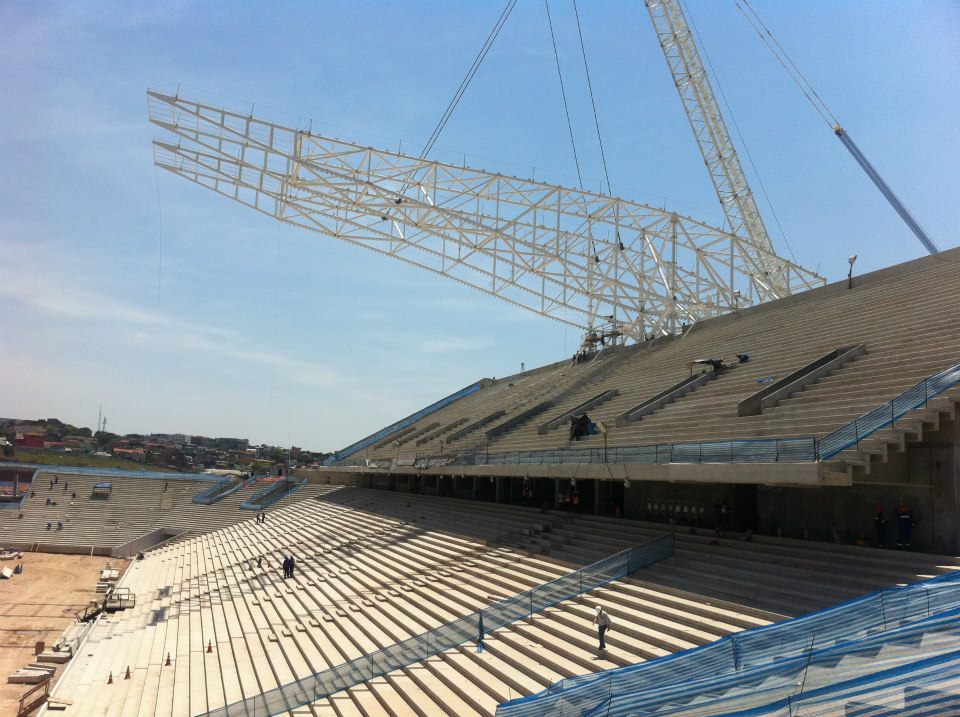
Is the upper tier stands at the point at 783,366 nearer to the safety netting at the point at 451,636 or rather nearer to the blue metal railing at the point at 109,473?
the safety netting at the point at 451,636

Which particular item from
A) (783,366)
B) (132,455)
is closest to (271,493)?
(783,366)

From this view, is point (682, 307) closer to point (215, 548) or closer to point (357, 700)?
point (215, 548)

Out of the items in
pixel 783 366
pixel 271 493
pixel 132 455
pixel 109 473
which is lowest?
pixel 271 493

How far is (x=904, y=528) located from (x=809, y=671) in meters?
5.90

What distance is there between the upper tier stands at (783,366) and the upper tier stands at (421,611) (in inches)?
97.1

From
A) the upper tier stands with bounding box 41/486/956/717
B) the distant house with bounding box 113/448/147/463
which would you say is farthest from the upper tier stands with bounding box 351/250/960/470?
the distant house with bounding box 113/448/147/463

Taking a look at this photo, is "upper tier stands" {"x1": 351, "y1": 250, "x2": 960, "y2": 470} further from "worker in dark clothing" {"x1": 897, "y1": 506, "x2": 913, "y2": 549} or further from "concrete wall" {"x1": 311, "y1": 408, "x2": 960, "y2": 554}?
"worker in dark clothing" {"x1": 897, "y1": 506, "x2": 913, "y2": 549}

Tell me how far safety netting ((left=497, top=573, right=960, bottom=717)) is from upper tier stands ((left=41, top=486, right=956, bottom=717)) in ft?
6.23

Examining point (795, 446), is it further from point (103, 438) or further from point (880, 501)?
point (103, 438)

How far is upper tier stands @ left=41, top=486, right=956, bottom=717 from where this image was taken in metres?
11.1

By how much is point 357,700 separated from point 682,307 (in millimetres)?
29539

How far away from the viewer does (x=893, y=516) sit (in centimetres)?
1212

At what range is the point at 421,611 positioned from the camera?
54.2 ft

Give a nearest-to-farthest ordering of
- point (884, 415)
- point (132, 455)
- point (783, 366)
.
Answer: point (884, 415), point (783, 366), point (132, 455)
